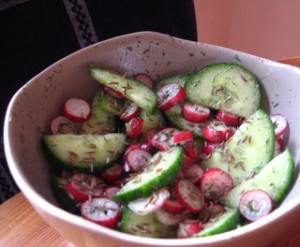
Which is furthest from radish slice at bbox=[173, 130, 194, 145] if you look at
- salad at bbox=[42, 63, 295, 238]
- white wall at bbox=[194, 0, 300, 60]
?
white wall at bbox=[194, 0, 300, 60]

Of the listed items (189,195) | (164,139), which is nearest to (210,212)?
(189,195)

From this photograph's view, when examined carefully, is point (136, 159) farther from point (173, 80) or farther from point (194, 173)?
point (173, 80)

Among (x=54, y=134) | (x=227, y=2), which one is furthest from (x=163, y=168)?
(x=227, y=2)

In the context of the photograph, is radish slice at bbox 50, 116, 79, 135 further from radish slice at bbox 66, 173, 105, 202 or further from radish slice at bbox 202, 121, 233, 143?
radish slice at bbox 202, 121, 233, 143

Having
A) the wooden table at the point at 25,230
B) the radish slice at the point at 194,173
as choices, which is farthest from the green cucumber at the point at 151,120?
the wooden table at the point at 25,230

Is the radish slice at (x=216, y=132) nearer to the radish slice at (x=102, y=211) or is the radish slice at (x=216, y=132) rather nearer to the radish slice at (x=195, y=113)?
the radish slice at (x=195, y=113)
